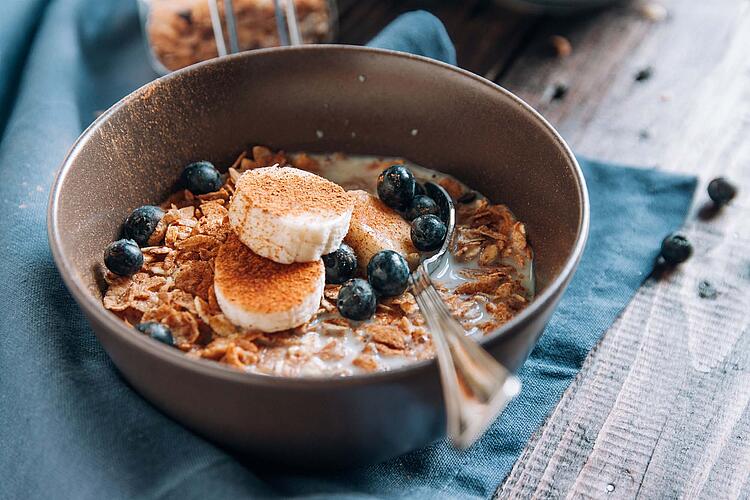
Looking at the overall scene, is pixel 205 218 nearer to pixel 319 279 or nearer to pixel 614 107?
pixel 319 279

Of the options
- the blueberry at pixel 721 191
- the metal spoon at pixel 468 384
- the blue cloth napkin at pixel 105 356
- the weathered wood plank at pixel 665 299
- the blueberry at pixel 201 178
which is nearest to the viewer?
the metal spoon at pixel 468 384

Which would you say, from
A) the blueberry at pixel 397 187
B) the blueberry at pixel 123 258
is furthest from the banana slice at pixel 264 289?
the blueberry at pixel 397 187

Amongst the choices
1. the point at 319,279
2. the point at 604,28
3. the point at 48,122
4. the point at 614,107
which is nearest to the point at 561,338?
the point at 319,279

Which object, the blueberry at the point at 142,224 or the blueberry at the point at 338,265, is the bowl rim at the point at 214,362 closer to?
the blueberry at the point at 142,224

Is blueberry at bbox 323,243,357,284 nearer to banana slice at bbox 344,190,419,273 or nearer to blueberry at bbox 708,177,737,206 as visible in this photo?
banana slice at bbox 344,190,419,273

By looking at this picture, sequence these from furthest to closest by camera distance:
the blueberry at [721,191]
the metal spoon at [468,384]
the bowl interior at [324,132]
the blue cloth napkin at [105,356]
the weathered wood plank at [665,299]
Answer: the blueberry at [721,191] < the bowl interior at [324,132] < the weathered wood plank at [665,299] < the blue cloth napkin at [105,356] < the metal spoon at [468,384]

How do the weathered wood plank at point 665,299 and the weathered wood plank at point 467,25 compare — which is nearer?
the weathered wood plank at point 665,299

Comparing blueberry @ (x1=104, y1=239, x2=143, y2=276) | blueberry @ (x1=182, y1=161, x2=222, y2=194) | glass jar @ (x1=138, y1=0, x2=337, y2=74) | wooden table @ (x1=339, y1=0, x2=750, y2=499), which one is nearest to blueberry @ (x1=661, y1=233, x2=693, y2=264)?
wooden table @ (x1=339, y1=0, x2=750, y2=499)
